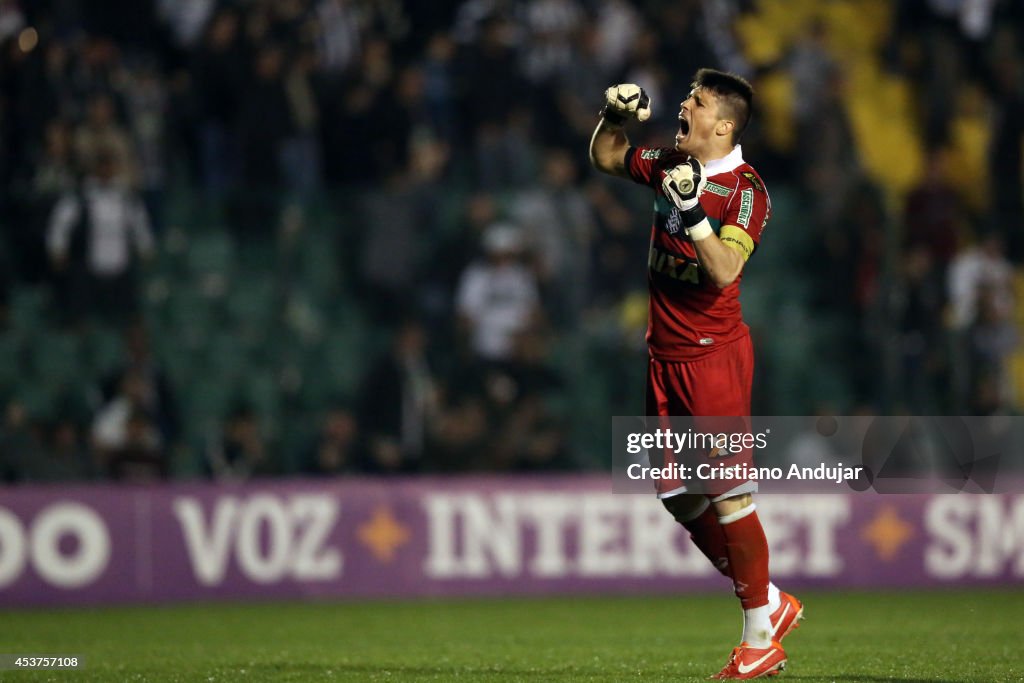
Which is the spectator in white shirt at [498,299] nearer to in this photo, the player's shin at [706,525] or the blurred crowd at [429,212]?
the blurred crowd at [429,212]

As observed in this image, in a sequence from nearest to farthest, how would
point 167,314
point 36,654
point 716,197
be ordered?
point 716,197 → point 36,654 → point 167,314

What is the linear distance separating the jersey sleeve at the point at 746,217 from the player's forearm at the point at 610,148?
70 centimetres

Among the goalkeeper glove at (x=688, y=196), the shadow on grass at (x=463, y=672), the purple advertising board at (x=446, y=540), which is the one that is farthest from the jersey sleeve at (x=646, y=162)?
the purple advertising board at (x=446, y=540)

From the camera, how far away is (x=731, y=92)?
6961 millimetres

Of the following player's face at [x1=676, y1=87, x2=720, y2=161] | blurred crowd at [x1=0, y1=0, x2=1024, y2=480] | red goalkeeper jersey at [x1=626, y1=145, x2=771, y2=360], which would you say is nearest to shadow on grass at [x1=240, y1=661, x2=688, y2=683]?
red goalkeeper jersey at [x1=626, y1=145, x2=771, y2=360]

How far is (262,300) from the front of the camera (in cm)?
1444

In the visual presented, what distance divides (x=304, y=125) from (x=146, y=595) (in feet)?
14.6

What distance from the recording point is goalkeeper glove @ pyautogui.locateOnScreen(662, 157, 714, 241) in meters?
6.39

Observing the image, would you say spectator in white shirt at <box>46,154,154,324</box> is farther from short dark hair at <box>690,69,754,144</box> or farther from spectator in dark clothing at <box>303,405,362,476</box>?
short dark hair at <box>690,69,754,144</box>

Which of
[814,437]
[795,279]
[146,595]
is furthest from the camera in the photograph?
[795,279]

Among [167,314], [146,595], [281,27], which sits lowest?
[146,595]

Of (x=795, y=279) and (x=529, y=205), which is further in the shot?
(x=795, y=279)

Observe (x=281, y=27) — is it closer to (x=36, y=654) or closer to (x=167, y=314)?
(x=167, y=314)

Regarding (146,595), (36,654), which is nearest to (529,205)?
(146,595)
